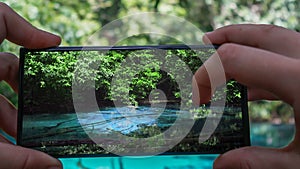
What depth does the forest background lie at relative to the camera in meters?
2.15

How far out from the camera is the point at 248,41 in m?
0.79

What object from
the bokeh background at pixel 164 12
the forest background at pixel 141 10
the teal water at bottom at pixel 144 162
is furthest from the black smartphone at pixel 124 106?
the forest background at pixel 141 10

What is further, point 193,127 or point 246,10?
point 246,10

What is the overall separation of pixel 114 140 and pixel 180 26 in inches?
64.0

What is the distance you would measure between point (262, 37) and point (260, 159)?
239 mm

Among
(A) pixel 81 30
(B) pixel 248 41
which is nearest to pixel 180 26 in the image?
(A) pixel 81 30

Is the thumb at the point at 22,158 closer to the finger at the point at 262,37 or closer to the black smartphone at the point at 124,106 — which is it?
the black smartphone at the point at 124,106

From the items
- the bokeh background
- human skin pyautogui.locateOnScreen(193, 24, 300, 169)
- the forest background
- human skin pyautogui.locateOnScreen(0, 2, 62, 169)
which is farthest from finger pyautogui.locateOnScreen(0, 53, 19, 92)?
the forest background

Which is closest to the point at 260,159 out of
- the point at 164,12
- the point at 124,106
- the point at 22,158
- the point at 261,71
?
the point at 261,71

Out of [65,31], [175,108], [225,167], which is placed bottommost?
[225,167]

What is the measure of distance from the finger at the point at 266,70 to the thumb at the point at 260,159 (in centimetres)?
10

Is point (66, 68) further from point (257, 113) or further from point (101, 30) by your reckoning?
point (257, 113)

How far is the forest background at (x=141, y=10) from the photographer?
215cm

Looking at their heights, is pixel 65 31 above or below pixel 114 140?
above
